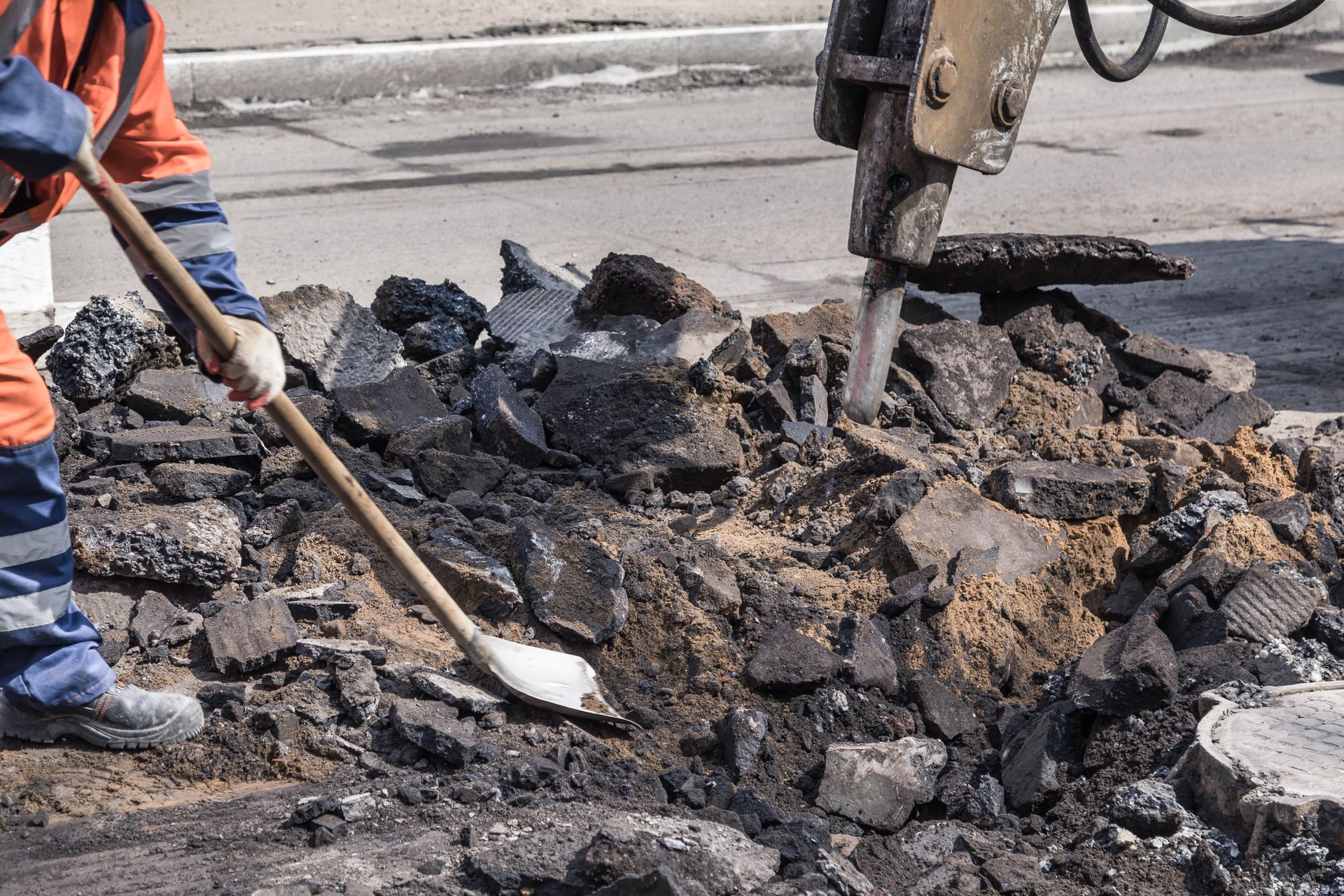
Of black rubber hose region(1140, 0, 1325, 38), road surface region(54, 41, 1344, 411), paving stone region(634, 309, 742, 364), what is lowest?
road surface region(54, 41, 1344, 411)

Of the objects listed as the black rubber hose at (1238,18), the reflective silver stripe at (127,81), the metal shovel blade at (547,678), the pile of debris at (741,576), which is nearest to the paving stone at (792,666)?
the pile of debris at (741,576)

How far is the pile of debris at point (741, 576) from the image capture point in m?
2.63

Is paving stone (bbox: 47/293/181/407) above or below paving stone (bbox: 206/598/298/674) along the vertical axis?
above

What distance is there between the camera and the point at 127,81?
8.27ft

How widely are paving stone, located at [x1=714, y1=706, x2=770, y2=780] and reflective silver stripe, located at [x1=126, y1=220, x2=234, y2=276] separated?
5.10 ft

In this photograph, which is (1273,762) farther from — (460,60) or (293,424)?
(460,60)

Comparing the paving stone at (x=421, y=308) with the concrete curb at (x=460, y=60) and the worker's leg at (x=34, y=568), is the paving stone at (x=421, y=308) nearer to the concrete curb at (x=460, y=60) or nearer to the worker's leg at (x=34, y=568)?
the worker's leg at (x=34, y=568)

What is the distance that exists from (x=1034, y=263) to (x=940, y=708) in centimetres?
220

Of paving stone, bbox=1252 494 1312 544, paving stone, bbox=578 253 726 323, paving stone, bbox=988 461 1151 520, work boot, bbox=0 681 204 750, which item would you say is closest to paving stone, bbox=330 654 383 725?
work boot, bbox=0 681 204 750

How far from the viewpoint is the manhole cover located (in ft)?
7.85

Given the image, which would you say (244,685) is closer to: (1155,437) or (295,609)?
(295,609)

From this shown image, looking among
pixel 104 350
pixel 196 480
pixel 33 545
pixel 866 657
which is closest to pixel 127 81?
pixel 33 545

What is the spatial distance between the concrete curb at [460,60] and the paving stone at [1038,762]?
867 centimetres

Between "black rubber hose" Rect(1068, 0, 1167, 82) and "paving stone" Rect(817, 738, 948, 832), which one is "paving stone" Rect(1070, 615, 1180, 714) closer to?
"paving stone" Rect(817, 738, 948, 832)
